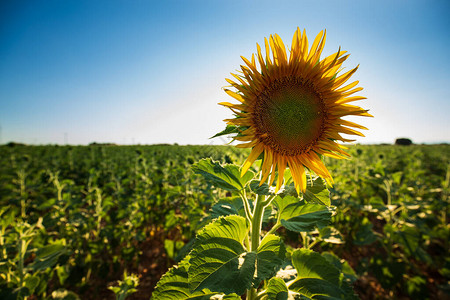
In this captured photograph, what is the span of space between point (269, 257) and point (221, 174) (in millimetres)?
507

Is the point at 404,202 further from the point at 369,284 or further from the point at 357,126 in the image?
the point at 357,126

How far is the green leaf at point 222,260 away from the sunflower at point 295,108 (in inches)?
13.7

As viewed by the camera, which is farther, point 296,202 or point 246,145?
point 296,202

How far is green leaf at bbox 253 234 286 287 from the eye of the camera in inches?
39.0

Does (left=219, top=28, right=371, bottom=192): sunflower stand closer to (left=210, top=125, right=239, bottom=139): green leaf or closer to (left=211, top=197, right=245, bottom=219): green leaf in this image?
(left=210, top=125, right=239, bottom=139): green leaf

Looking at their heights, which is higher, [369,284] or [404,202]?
[404,202]

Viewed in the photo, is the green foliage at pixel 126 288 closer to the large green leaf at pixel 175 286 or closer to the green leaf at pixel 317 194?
the large green leaf at pixel 175 286

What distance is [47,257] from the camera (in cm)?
234

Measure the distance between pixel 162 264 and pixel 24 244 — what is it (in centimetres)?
221

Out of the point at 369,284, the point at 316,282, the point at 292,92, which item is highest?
the point at 292,92

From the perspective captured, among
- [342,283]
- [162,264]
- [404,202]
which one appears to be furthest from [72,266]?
[404,202]

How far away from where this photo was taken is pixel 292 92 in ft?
4.09

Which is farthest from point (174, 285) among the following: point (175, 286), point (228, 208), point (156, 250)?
point (156, 250)

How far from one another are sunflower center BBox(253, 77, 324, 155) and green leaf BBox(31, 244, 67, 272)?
263 cm
